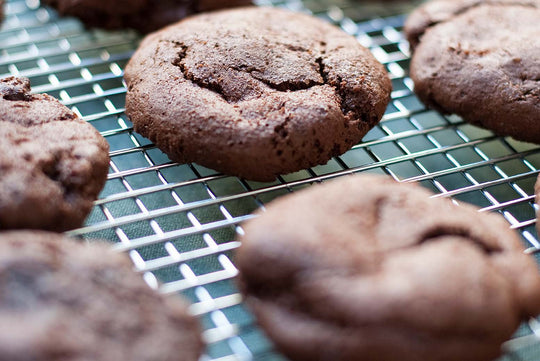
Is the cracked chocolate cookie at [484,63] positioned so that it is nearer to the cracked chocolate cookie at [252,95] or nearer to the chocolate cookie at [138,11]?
the cracked chocolate cookie at [252,95]

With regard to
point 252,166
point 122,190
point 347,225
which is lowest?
point 122,190

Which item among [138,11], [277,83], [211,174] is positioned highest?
[277,83]

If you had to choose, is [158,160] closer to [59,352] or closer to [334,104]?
[334,104]

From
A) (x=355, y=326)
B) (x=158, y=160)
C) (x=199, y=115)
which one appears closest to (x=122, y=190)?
(x=158, y=160)

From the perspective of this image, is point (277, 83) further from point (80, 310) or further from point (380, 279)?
point (80, 310)

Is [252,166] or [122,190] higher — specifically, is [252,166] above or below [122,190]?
above

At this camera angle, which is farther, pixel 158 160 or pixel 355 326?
pixel 158 160

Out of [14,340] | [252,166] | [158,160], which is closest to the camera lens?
[14,340]

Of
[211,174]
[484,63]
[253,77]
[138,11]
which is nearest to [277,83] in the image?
[253,77]

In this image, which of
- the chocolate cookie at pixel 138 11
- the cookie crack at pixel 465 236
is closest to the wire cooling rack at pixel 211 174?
the chocolate cookie at pixel 138 11
